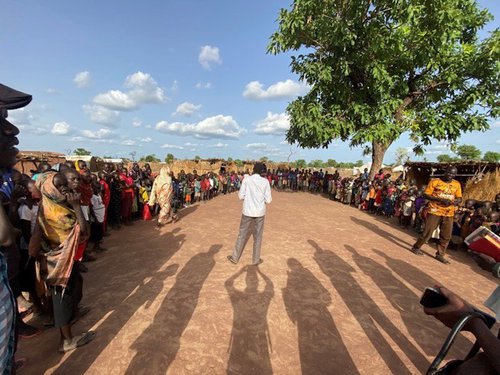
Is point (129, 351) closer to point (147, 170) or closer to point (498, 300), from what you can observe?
point (498, 300)

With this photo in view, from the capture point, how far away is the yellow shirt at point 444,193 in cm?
538

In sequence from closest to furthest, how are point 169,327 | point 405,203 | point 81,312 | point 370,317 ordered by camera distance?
point 169,327
point 81,312
point 370,317
point 405,203

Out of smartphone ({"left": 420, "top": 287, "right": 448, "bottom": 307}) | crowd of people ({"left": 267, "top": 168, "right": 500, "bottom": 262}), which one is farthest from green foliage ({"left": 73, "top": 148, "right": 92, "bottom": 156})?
smartphone ({"left": 420, "top": 287, "right": 448, "bottom": 307})

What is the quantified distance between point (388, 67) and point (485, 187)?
6357 mm

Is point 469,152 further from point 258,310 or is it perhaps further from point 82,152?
point 82,152

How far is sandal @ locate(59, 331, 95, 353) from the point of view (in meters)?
2.54

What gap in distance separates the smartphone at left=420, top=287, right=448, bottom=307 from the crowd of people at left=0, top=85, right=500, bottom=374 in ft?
0.14

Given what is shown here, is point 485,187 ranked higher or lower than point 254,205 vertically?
higher

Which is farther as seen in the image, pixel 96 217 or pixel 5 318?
pixel 96 217

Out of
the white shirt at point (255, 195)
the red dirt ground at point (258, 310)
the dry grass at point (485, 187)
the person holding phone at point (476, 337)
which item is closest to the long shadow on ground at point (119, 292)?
the red dirt ground at point (258, 310)

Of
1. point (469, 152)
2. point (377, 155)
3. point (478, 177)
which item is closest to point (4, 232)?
point (478, 177)

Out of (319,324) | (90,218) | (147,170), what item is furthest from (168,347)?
(147,170)

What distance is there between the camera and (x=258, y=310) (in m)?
3.35

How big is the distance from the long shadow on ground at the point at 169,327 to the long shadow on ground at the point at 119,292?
0.28m
